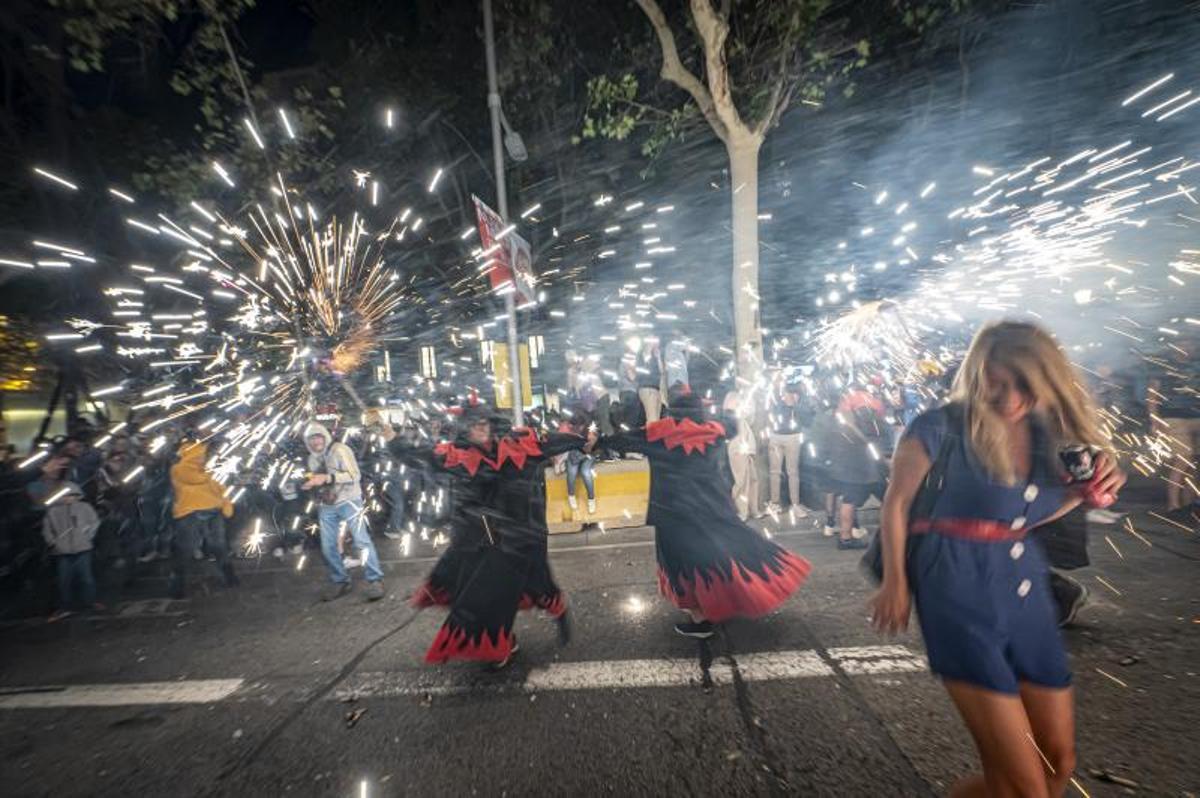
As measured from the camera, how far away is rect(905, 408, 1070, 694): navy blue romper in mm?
1806

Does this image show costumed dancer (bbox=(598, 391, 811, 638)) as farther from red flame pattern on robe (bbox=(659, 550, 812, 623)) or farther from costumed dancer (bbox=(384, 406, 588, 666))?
costumed dancer (bbox=(384, 406, 588, 666))

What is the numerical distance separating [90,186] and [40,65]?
2009mm

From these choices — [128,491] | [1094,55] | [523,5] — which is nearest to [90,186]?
[128,491]

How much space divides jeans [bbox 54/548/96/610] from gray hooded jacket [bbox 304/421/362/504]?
3.02 meters

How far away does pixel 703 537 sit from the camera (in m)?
4.54

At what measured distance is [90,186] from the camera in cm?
1013

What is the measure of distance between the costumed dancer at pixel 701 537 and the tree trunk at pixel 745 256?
510 centimetres

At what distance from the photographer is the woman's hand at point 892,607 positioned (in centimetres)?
202

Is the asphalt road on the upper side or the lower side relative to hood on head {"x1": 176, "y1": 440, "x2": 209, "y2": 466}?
lower

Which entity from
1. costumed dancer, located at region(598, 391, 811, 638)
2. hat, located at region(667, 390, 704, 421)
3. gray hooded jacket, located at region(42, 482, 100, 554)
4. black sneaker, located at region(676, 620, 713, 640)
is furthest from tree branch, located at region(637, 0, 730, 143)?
gray hooded jacket, located at region(42, 482, 100, 554)

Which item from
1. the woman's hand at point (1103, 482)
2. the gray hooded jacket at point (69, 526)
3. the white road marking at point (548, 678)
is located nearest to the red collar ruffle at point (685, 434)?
the white road marking at point (548, 678)

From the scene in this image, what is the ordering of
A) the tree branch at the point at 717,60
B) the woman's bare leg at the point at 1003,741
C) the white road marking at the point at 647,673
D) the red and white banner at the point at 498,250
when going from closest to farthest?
the woman's bare leg at the point at 1003,741, the white road marking at the point at 647,673, the red and white banner at the point at 498,250, the tree branch at the point at 717,60

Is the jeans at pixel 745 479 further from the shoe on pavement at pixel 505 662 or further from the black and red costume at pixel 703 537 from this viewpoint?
the shoe on pavement at pixel 505 662

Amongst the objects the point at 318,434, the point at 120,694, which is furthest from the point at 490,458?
the point at 120,694
